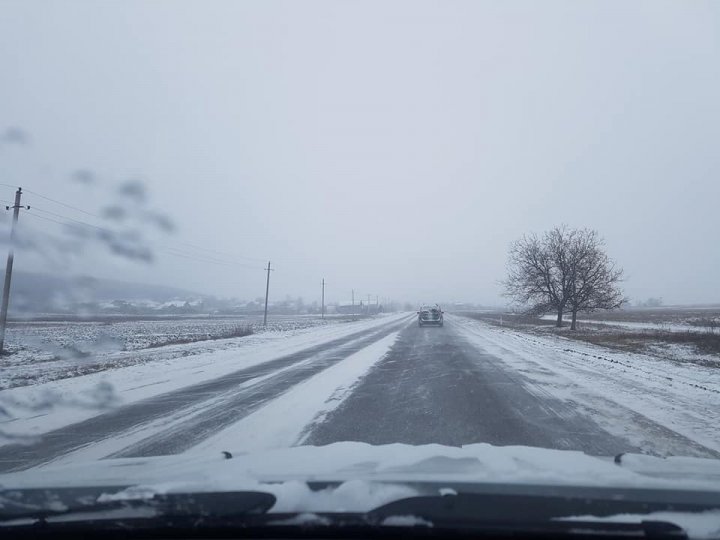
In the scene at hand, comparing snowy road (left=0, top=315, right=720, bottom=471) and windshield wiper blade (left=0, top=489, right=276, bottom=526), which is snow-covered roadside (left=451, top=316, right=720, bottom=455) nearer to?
snowy road (left=0, top=315, right=720, bottom=471)

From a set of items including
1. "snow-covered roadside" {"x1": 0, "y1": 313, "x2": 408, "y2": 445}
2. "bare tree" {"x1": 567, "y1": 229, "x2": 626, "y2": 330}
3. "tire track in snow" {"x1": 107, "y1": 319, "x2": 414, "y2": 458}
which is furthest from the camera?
"bare tree" {"x1": 567, "y1": 229, "x2": 626, "y2": 330}

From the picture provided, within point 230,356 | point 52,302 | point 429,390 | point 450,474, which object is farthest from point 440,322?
point 450,474

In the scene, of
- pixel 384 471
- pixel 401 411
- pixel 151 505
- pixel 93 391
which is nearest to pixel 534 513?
pixel 384 471

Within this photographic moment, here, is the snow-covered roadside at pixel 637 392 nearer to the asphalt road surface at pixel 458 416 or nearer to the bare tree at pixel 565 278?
the asphalt road surface at pixel 458 416

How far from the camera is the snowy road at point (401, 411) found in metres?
6.24

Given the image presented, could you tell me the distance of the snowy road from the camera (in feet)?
20.5

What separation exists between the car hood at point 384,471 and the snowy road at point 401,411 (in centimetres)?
175

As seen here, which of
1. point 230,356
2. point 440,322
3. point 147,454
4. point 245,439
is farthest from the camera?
point 440,322

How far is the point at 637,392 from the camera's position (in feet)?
32.8

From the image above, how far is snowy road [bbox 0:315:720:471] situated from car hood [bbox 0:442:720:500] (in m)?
1.75

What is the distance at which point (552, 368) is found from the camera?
13781 mm

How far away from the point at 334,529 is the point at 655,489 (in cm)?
199

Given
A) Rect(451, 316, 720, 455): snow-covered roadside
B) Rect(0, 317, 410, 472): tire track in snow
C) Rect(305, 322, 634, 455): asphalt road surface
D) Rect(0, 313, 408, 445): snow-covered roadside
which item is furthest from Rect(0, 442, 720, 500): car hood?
Rect(0, 313, 408, 445): snow-covered roadside

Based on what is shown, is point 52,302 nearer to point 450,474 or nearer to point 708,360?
point 450,474
